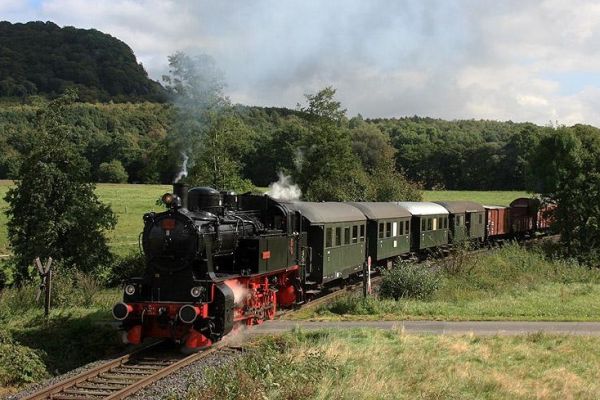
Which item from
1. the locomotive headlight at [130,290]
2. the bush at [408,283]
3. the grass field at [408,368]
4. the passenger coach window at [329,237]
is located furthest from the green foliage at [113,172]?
the grass field at [408,368]

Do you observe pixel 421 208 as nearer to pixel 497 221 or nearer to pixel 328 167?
pixel 328 167

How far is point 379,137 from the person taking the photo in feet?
254

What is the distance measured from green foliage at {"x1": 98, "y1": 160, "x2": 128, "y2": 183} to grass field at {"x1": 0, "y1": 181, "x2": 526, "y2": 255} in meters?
1.10

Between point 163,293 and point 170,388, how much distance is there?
313 centimetres

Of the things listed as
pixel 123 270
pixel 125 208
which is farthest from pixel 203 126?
pixel 125 208

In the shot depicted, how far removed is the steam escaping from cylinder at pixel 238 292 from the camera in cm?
1349

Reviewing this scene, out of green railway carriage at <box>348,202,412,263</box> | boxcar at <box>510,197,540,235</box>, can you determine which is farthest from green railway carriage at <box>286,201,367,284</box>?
boxcar at <box>510,197,540,235</box>

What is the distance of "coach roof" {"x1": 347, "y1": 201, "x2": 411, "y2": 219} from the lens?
23.5 meters

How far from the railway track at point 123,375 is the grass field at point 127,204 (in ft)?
59.4

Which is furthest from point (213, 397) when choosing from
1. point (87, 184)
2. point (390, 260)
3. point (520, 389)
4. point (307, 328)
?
point (390, 260)

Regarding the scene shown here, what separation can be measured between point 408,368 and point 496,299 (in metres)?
9.25

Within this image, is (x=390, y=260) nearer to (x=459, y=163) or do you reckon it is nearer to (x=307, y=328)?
(x=307, y=328)

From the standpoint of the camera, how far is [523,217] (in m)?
44.8

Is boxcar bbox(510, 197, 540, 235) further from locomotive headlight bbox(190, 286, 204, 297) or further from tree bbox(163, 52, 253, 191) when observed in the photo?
locomotive headlight bbox(190, 286, 204, 297)
